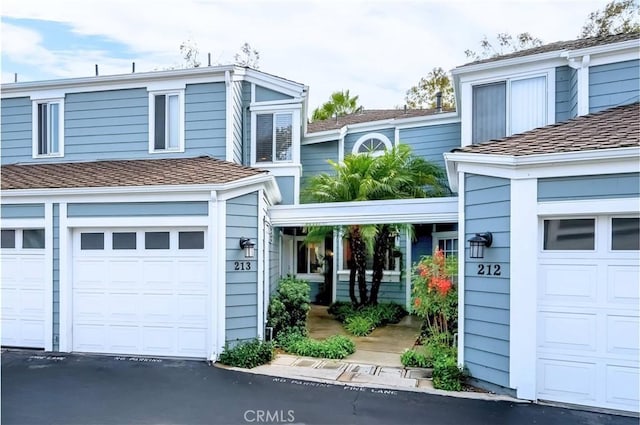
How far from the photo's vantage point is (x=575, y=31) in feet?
55.6

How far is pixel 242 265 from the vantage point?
7641mm

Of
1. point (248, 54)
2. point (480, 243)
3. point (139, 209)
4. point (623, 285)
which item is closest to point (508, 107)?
point (480, 243)

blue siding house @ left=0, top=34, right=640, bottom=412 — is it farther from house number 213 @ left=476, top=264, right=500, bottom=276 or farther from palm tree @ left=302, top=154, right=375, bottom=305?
palm tree @ left=302, top=154, right=375, bottom=305

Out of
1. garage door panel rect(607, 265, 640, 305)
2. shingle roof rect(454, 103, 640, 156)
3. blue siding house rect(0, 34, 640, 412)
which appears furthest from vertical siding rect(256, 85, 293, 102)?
garage door panel rect(607, 265, 640, 305)

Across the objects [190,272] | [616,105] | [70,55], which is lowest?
[190,272]

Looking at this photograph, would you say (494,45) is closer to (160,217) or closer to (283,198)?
(283,198)

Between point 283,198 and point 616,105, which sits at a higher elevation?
point 616,105

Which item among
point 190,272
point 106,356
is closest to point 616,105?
point 190,272

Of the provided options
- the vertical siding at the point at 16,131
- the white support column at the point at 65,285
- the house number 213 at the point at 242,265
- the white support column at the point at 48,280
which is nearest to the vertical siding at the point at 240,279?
the house number 213 at the point at 242,265

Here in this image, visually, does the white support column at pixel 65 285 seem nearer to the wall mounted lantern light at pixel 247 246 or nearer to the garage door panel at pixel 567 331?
the wall mounted lantern light at pixel 247 246

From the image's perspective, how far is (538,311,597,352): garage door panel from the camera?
5414mm

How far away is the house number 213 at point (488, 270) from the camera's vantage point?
19.4 feet

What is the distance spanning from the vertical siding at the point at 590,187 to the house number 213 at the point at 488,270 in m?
1.10

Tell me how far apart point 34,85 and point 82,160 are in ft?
7.31
